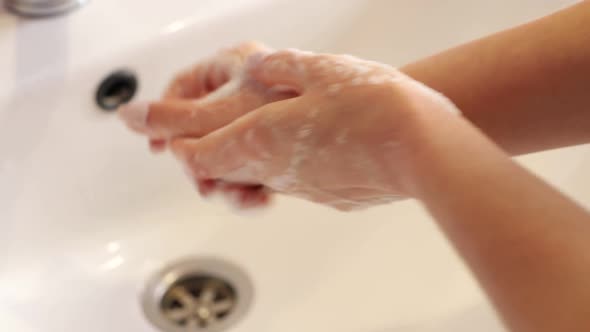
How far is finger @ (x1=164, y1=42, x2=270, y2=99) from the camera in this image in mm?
415

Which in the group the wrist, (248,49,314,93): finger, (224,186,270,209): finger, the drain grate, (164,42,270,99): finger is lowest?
the wrist

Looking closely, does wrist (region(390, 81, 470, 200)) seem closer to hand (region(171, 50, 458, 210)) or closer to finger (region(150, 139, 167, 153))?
hand (region(171, 50, 458, 210))

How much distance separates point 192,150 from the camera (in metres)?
0.38

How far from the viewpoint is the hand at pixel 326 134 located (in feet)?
0.86

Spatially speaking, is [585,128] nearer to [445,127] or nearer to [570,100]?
[570,100]

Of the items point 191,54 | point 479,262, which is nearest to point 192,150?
point 191,54

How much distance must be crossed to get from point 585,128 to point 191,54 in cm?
28

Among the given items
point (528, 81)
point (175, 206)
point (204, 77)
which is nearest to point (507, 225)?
point (528, 81)

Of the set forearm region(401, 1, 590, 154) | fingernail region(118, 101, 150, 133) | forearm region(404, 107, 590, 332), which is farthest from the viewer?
fingernail region(118, 101, 150, 133)

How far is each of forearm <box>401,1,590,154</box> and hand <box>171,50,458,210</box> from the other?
66 mm

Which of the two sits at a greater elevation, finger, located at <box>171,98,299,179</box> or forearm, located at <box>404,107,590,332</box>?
finger, located at <box>171,98,299,179</box>

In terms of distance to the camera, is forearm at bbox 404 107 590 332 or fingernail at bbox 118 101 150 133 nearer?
forearm at bbox 404 107 590 332

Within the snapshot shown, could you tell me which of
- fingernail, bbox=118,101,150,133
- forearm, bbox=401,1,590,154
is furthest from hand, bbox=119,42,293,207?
forearm, bbox=401,1,590,154

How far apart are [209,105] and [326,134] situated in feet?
0.40
